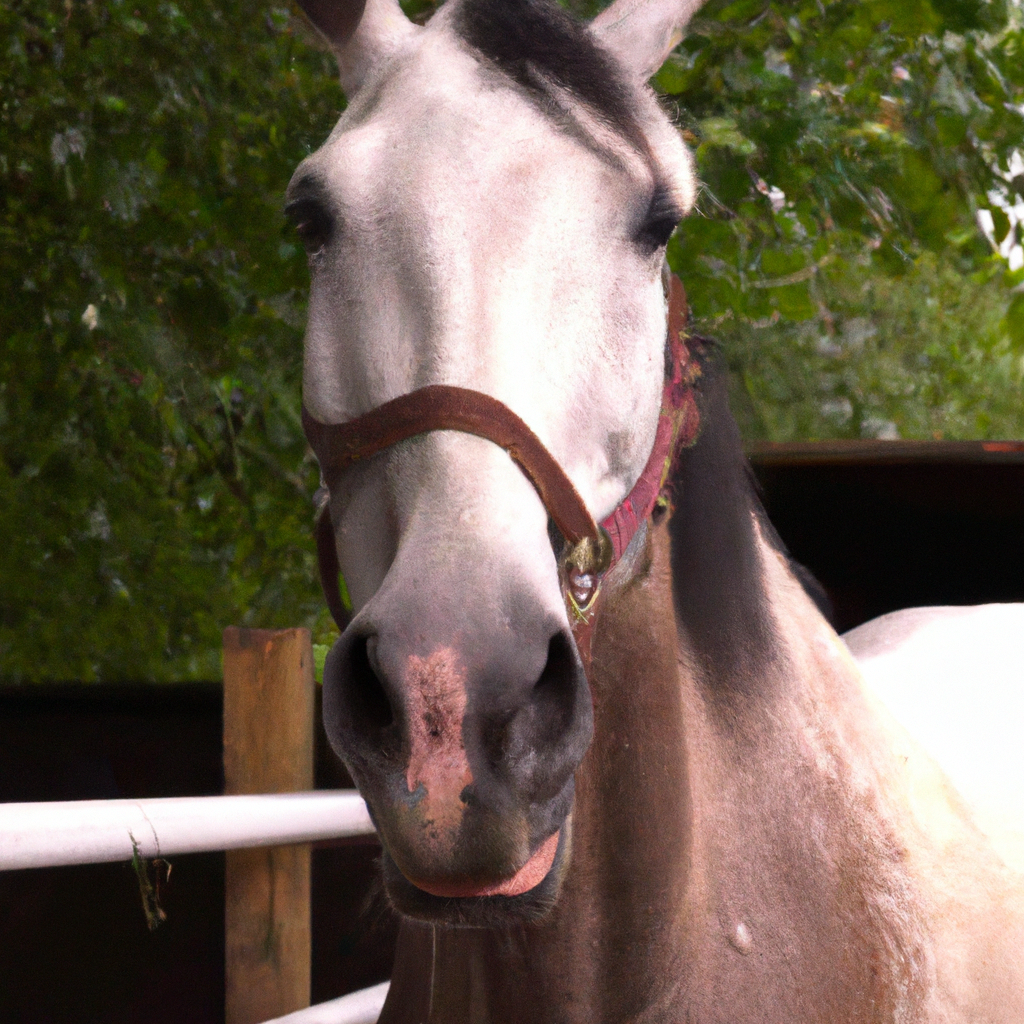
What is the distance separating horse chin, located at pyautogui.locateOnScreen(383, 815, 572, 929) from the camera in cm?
108

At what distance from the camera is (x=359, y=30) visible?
1.61m

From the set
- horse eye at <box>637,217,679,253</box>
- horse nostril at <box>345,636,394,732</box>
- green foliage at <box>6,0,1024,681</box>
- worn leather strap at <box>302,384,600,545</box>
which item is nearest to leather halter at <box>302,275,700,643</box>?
worn leather strap at <box>302,384,600,545</box>

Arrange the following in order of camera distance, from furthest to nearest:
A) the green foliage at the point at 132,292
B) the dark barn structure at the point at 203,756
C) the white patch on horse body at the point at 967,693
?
the green foliage at the point at 132,292 → the dark barn structure at the point at 203,756 → the white patch on horse body at the point at 967,693

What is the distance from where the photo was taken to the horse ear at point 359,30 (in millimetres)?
1581

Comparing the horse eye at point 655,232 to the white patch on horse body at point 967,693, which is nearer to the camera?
the horse eye at point 655,232

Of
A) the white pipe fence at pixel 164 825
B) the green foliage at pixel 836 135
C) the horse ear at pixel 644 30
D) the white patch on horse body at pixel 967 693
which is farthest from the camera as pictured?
the green foliage at pixel 836 135

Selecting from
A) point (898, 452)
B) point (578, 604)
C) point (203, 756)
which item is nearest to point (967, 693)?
point (898, 452)

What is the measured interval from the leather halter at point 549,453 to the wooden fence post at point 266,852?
2.92 ft

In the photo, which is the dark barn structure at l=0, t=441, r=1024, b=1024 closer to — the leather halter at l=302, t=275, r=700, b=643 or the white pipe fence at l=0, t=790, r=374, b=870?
the white pipe fence at l=0, t=790, r=374, b=870

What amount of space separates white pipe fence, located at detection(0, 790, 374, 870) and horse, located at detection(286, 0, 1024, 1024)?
458 mm

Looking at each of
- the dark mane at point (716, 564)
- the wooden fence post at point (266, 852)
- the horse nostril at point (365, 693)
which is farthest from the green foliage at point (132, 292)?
the horse nostril at point (365, 693)

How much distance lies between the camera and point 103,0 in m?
3.34

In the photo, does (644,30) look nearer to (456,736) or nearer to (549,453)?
(549,453)

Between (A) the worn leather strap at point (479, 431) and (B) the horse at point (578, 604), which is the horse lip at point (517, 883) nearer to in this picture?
(B) the horse at point (578, 604)
